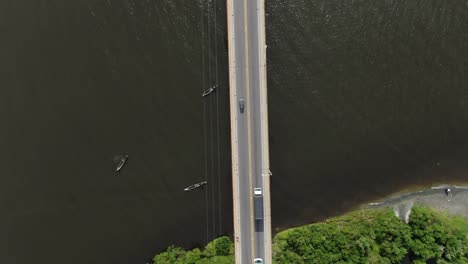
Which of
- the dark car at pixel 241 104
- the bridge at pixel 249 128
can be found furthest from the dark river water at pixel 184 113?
the dark car at pixel 241 104

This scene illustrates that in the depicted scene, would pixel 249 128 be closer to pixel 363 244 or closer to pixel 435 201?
pixel 363 244

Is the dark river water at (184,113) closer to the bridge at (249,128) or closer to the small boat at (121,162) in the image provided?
the small boat at (121,162)

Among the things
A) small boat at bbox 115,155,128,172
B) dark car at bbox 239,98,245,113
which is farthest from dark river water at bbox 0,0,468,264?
dark car at bbox 239,98,245,113

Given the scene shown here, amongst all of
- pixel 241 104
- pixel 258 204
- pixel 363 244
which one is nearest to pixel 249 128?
pixel 241 104

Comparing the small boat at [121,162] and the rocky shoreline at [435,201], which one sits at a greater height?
the small boat at [121,162]

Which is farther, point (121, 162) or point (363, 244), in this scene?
point (121, 162)

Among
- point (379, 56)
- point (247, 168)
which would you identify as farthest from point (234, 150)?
point (379, 56)

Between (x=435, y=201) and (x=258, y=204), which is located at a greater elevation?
(x=258, y=204)

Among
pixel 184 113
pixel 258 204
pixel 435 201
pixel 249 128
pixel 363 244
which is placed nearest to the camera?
pixel 258 204
